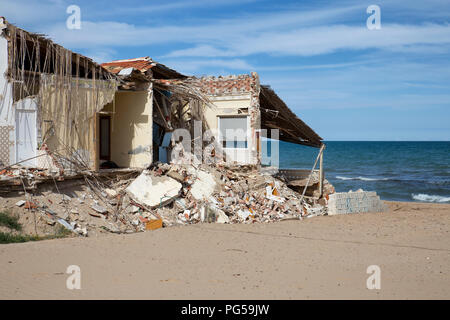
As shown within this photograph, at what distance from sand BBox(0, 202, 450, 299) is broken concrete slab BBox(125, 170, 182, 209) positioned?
1.32 meters

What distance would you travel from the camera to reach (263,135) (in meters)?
17.0

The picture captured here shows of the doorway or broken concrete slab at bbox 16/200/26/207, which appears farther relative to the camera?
the doorway

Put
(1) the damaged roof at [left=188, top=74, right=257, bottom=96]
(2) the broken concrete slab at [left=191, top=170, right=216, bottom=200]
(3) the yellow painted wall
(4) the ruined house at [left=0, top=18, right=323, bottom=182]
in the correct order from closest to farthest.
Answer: (4) the ruined house at [left=0, top=18, right=323, bottom=182] < (2) the broken concrete slab at [left=191, top=170, right=216, bottom=200] < (3) the yellow painted wall < (1) the damaged roof at [left=188, top=74, right=257, bottom=96]

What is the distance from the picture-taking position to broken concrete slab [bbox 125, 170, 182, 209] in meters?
12.3

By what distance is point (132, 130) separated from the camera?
1403cm

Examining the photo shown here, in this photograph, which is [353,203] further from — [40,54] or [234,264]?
[40,54]

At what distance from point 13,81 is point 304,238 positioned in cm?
800

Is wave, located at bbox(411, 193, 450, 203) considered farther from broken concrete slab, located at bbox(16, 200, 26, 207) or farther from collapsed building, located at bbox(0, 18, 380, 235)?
broken concrete slab, located at bbox(16, 200, 26, 207)

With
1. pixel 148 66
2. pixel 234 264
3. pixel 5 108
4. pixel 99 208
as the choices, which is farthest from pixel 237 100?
pixel 234 264

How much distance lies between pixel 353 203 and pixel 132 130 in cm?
777

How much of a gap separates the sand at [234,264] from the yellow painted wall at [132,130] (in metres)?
3.43

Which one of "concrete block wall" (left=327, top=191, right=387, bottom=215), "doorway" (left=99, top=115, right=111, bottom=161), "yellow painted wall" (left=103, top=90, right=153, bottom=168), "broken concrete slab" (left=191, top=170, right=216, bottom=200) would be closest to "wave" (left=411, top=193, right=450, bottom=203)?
"concrete block wall" (left=327, top=191, right=387, bottom=215)

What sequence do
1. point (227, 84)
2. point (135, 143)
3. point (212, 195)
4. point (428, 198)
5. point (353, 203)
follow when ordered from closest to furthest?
1. point (212, 195)
2. point (135, 143)
3. point (353, 203)
4. point (227, 84)
5. point (428, 198)

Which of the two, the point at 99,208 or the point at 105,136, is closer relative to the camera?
the point at 99,208
